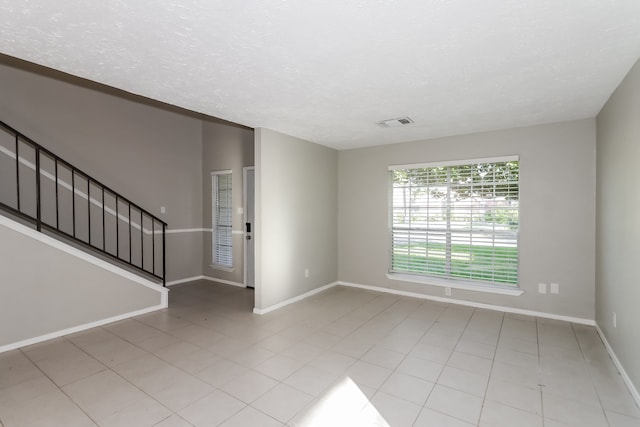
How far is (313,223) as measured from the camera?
5.10m

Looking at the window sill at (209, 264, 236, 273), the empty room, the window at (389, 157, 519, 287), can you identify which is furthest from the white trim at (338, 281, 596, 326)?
the window sill at (209, 264, 236, 273)

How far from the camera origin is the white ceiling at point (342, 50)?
1704 mm

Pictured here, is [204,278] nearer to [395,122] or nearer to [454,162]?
[395,122]

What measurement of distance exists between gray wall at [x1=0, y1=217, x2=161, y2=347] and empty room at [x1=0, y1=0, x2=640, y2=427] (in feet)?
0.07

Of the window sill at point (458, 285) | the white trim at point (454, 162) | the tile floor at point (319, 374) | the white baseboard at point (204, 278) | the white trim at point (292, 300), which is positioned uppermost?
the white trim at point (454, 162)

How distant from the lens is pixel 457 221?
459 cm

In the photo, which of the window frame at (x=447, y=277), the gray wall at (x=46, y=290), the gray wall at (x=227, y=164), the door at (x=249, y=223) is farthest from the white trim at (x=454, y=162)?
the gray wall at (x=46, y=290)

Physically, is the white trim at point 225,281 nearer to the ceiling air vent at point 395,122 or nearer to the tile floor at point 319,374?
the tile floor at point 319,374

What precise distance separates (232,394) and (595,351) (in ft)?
11.1

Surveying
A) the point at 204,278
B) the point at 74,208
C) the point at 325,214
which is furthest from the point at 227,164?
the point at 74,208

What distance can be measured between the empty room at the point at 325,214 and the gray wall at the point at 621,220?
0.12 ft

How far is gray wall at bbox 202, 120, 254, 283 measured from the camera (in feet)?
18.2

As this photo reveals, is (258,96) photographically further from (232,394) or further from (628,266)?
(628,266)

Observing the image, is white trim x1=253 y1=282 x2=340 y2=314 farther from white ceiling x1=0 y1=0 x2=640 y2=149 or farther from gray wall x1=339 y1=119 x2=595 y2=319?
white ceiling x1=0 y1=0 x2=640 y2=149
